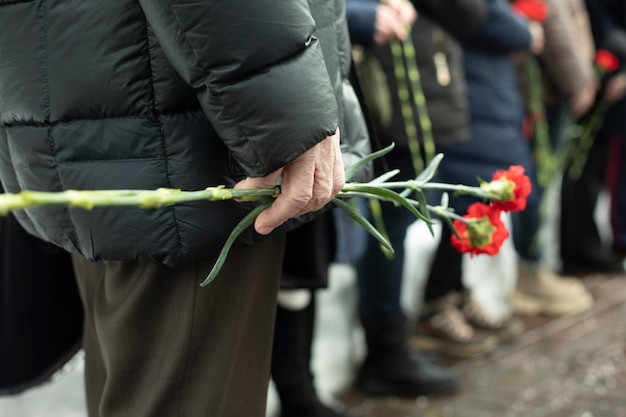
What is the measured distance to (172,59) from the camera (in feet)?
3.96

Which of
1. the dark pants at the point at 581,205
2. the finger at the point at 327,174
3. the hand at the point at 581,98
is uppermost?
the finger at the point at 327,174

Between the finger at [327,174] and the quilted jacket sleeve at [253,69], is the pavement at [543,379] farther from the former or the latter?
the quilted jacket sleeve at [253,69]

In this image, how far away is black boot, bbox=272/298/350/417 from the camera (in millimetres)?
2287

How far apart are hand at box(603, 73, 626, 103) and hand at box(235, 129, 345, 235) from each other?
10.4ft

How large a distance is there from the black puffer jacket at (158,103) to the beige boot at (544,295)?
8.56 ft

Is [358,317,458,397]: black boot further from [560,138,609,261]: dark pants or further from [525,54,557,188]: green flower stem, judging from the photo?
[560,138,609,261]: dark pants

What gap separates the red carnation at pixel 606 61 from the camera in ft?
13.0

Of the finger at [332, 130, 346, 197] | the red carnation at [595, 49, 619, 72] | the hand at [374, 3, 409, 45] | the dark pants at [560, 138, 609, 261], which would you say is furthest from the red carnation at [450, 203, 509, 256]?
the dark pants at [560, 138, 609, 261]

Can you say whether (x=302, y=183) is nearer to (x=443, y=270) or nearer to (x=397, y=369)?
(x=397, y=369)

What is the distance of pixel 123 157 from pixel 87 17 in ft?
0.70

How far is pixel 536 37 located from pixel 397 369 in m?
1.33

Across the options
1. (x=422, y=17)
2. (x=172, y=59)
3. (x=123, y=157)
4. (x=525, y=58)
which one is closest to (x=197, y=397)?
(x=123, y=157)

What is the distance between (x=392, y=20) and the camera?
7.78 feet

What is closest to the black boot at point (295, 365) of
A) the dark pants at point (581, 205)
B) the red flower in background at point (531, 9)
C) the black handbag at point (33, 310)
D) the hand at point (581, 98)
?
the black handbag at point (33, 310)
